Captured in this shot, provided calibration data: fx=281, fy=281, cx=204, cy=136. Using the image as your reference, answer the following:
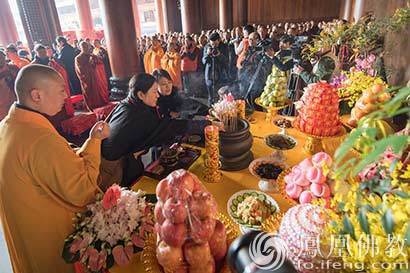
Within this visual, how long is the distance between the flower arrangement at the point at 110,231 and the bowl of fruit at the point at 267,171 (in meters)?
0.64

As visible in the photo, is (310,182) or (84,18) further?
(84,18)

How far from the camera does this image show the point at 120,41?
453cm

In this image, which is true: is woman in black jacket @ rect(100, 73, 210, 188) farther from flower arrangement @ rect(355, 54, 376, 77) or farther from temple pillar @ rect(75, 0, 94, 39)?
temple pillar @ rect(75, 0, 94, 39)

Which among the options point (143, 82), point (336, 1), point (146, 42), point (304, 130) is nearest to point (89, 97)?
point (146, 42)

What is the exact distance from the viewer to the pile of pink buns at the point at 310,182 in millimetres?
1108

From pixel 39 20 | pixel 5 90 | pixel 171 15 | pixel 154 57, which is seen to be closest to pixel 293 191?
pixel 5 90

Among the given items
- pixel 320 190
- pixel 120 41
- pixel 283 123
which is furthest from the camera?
pixel 120 41

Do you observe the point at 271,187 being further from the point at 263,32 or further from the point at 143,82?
the point at 263,32

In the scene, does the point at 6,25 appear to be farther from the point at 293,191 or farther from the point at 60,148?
the point at 293,191

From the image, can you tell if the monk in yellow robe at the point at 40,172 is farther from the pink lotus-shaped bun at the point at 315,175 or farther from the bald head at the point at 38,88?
the pink lotus-shaped bun at the point at 315,175

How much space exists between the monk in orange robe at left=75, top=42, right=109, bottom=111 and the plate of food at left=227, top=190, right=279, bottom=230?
161 inches

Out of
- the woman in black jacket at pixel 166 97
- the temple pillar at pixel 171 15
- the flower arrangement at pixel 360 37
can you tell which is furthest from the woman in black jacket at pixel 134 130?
the temple pillar at pixel 171 15

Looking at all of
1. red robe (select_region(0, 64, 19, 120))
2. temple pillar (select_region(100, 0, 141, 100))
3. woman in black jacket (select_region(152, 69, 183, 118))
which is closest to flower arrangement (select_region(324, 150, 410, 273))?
woman in black jacket (select_region(152, 69, 183, 118))

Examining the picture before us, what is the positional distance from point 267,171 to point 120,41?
3.80 meters
